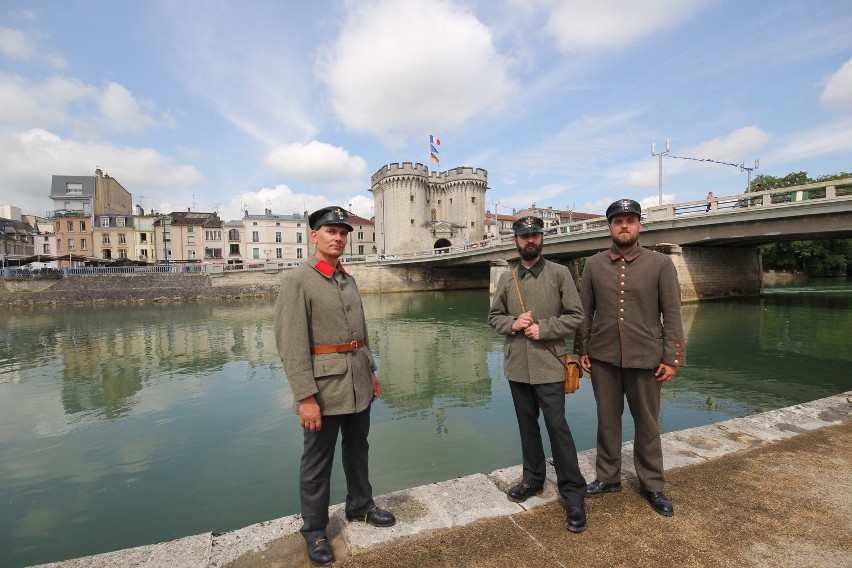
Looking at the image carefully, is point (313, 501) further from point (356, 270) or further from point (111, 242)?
point (111, 242)

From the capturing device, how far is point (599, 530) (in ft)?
9.26

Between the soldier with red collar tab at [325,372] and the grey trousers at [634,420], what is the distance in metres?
1.74

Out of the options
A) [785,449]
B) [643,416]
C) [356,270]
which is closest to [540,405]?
[643,416]

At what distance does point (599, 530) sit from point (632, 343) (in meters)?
1.33

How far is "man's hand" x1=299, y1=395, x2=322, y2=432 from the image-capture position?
2705 millimetres

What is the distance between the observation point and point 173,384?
34.2 ft

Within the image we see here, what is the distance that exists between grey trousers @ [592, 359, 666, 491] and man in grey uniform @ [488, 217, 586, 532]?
34 cm

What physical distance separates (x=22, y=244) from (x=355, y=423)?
298 feet

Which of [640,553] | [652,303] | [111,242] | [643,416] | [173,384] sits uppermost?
[111,242]

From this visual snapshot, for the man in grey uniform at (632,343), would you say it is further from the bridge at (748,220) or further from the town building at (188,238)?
the town building at (188,238)

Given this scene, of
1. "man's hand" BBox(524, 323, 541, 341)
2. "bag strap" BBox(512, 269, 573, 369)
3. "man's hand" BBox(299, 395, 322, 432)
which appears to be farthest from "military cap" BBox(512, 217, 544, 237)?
"man's hand" BBox(299, 395, 322, 432)

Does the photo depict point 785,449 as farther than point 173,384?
No

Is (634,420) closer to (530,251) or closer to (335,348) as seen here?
(530,251)

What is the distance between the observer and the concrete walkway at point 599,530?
254 cm
